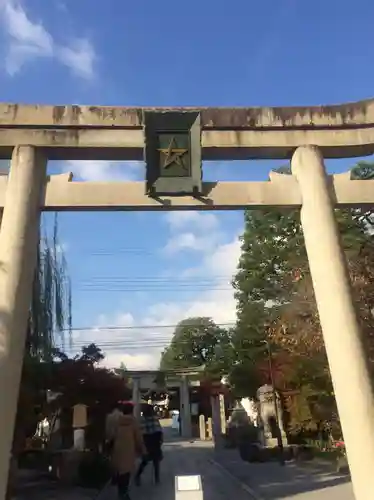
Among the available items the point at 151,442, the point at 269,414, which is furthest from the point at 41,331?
the point at 269,414

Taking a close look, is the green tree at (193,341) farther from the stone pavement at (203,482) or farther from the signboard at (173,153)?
the signboard at (173,153)

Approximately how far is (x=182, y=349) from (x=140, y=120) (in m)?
48.2

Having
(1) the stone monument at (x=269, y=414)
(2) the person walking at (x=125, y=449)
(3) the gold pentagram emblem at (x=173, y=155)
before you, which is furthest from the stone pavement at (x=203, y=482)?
(3) the gold pentagram emblem at (x=173, y=155)

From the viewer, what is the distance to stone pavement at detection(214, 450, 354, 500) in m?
9.51

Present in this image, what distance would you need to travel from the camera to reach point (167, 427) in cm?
4656

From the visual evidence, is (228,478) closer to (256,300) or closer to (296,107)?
(296,107)

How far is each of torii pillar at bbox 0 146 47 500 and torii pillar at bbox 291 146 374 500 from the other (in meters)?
3.80

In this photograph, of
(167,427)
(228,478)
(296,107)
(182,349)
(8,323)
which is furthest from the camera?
(182,349)

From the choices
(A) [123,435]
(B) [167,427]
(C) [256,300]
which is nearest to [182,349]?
(B) [167,427]

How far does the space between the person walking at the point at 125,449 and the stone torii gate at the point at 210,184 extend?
2.44 m

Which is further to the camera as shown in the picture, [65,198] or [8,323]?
[65,198]

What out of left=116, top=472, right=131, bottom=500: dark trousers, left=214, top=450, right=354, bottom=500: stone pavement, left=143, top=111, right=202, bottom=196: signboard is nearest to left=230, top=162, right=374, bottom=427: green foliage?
left=143, top=111, right=202, bottom=196: signboard

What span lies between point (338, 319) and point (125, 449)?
3794 millimetres

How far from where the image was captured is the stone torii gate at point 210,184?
6770 mm
